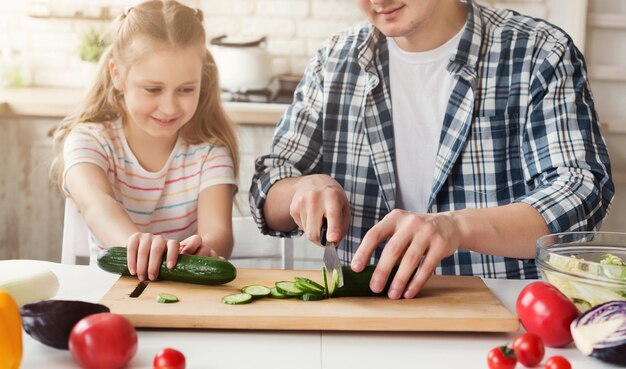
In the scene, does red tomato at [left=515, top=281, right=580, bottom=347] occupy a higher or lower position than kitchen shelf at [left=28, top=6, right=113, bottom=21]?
lower

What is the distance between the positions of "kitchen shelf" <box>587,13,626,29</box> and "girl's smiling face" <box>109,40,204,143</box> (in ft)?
7.18

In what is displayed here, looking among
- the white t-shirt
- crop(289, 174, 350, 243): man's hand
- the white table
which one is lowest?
the white table

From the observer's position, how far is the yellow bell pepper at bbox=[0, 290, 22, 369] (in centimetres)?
101

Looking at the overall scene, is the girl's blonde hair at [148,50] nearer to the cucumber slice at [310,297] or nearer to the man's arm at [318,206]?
the man's arm at [318,206]

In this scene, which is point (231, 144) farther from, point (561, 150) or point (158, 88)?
point (561, 150)

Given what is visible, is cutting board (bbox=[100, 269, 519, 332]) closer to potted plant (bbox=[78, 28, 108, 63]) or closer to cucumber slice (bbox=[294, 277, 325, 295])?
cucumber slice (bbox=[294, 277, 325, 295])

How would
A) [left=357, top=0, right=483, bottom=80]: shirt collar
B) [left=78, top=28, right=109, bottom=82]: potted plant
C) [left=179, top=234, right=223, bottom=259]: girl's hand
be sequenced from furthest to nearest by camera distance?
[left=78, top=28, right=109, bottom=82]: potted plant, [left=357, top=0, right=483, bottom=80]: shirt collar, [left=179, top=234, right=223, bottom=259]: girl's hand

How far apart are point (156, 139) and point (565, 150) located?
115cm

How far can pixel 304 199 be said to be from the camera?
1587 mm

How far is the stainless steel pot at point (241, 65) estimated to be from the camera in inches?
136

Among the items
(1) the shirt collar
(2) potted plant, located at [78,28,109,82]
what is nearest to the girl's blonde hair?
(1) the shirt collar

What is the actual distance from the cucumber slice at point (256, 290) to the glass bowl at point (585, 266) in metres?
0.49

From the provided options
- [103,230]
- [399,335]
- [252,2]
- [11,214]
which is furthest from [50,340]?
[252,2]

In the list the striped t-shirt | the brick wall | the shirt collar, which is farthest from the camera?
the brick wall
